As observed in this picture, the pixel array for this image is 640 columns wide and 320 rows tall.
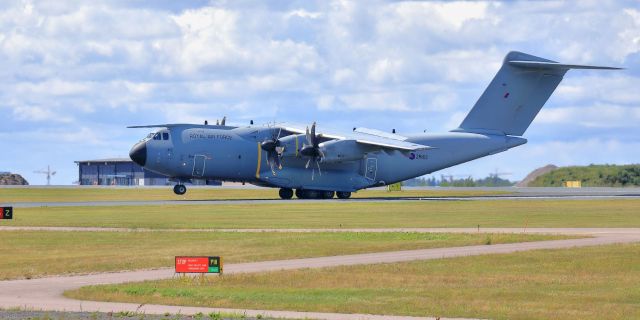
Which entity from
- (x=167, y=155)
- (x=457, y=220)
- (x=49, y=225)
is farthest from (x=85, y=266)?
(x=167, y=155)

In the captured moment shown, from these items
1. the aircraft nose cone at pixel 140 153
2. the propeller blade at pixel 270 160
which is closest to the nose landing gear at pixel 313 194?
the propeller blade at pixel 270 160

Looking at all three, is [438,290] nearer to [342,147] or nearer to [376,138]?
[342,147]

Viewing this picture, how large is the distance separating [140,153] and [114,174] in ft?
267

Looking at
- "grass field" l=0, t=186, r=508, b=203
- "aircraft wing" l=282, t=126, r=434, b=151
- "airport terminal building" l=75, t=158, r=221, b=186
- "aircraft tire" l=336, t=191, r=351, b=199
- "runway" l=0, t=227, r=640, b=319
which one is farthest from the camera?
"airport terminal building" l=75, t=158, r=221, b=186

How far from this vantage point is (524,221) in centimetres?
5341

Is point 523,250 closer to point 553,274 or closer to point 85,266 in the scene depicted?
point 553,274

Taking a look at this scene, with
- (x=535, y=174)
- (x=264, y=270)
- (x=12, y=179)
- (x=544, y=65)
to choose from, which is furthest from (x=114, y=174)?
(x=264, y=270)

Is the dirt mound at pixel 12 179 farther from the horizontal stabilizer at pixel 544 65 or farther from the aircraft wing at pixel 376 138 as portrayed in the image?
the horizontal stabilizer at pixel 544 65

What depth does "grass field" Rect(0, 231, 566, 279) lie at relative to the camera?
33344 mm

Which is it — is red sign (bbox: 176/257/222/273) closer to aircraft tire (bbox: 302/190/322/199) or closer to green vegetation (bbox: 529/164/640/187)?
aircraft tire (bbox: 302/190/322/199)

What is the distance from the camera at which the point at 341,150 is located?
244 ft

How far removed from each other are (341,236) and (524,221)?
1384 cm

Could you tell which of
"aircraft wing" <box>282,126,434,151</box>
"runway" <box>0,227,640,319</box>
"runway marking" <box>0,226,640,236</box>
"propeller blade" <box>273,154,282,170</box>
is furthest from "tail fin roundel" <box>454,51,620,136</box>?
"runway" <box>0,227,640,319</box>

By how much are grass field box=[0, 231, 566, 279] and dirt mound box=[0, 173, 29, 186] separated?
10616cm
